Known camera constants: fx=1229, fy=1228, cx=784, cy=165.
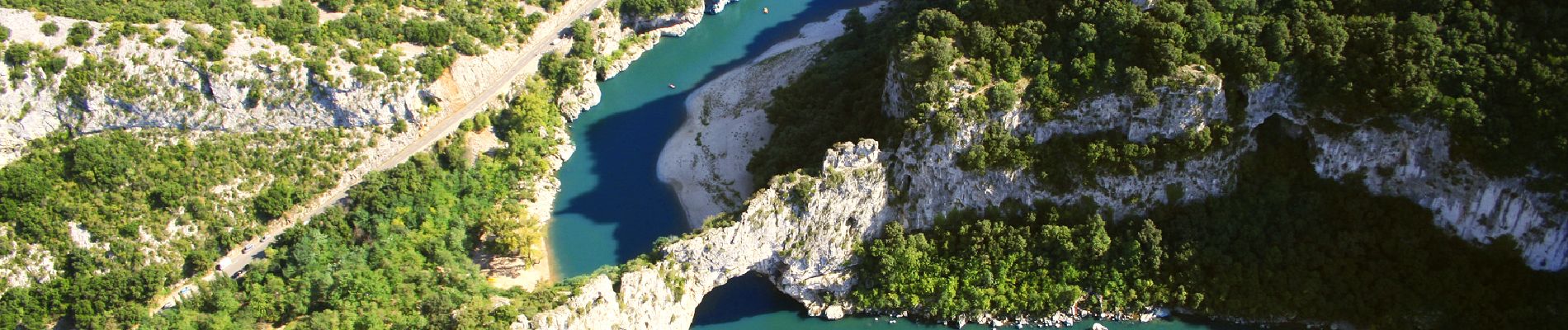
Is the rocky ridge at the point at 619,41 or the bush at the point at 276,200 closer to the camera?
the bush at the point at 276,200

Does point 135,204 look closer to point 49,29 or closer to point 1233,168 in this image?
point 49,29

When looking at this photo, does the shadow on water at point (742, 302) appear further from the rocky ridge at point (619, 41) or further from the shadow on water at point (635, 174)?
the rocky ridge at point (619, 41)

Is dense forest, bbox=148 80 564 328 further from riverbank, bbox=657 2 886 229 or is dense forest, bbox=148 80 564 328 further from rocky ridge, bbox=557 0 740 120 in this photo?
riverbank, bbox=657 2 886 229

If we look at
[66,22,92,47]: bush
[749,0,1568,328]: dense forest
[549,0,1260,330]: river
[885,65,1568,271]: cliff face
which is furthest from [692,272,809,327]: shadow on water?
[66,22,92,47]: bush

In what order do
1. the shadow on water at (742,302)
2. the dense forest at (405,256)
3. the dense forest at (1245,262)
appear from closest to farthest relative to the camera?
the dense forest at (1245,262) → the dense forest at (405,256) → the shadow on water at (742,302)

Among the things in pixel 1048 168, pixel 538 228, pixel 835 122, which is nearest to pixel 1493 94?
pixel 1048 168

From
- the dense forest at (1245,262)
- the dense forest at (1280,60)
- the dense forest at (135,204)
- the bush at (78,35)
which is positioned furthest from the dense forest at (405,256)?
the dense forest at (1280,60)

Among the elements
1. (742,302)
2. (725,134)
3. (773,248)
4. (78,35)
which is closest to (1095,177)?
(773,248)
